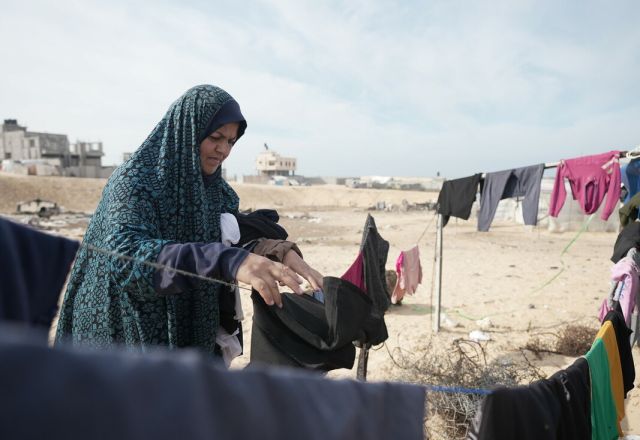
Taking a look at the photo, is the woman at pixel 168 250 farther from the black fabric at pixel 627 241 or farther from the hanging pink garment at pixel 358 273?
the black fabric at pixel 627 241

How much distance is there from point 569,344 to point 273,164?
72.2m

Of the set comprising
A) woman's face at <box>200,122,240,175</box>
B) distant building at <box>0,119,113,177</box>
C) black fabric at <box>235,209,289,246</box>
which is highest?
distant building at <box>0,119,113,177</box>

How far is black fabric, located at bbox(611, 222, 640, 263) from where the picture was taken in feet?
11.8

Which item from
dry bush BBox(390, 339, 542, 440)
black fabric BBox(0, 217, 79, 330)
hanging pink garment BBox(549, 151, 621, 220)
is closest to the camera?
black fabric BBox(0, 217, 79, 330)

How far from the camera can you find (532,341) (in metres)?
5.25

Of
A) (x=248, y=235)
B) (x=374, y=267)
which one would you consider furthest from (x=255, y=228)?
(x=374, y=267)

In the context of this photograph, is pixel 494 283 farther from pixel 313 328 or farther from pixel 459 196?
pixel 313 328

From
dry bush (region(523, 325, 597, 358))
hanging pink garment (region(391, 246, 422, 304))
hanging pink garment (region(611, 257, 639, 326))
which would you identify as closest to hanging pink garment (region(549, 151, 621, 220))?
dry bush (region(523, 325, 597, 358))

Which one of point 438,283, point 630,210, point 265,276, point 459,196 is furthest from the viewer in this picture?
point 459,196

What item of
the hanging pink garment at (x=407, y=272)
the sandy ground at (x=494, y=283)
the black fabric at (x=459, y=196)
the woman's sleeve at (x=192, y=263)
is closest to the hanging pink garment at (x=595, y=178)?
the black fabric at (x=459, y=196)

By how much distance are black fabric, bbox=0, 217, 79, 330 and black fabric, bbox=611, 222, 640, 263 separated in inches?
170

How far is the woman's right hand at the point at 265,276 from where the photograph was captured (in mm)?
1172

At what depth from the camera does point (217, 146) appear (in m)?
1.75

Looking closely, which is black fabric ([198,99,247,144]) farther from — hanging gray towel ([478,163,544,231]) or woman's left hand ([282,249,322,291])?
hanging gray towel ([478,163,544,231])
